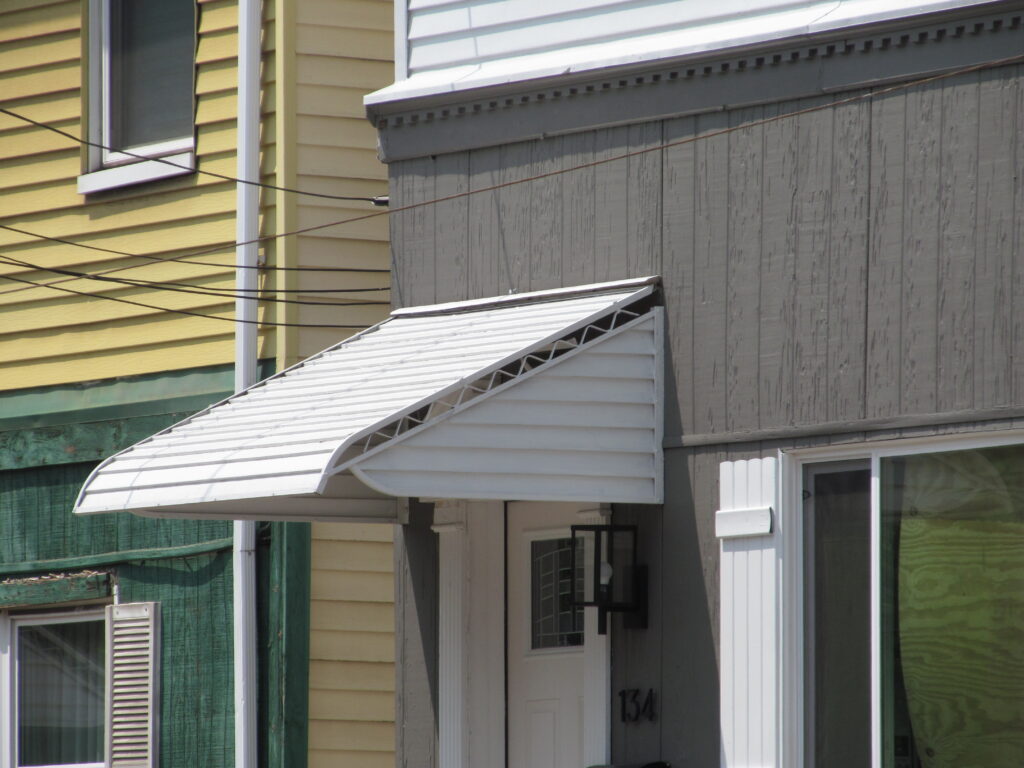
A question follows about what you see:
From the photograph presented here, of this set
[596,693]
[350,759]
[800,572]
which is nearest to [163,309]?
[350,759]

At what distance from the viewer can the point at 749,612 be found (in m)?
7.89

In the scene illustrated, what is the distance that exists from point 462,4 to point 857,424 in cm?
326

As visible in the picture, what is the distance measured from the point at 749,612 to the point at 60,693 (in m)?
5.09

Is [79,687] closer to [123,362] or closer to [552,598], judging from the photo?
[123,362]

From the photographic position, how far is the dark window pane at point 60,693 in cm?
1077

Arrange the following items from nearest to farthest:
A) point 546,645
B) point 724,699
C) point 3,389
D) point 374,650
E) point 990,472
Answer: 1. point 990,472
2. point 724,699
3. point 546,645
4. point 374,650
5. point 3,389

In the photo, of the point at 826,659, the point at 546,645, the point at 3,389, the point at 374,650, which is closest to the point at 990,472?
the point at 826,659

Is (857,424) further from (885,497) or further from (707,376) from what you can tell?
(707,376)

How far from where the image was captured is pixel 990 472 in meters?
7.37

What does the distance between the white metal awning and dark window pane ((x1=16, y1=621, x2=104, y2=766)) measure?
7.98ft

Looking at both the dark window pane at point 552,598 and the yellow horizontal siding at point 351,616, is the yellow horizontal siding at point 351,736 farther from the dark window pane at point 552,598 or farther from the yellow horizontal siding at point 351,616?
the dark window pane at point 552,598

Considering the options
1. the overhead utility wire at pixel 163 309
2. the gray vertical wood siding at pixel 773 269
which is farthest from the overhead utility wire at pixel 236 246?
the gray vertical wood siding at pixel 773 269

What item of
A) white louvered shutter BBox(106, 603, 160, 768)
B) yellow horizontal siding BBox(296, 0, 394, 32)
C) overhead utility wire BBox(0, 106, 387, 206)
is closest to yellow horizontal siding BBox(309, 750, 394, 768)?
white louvered shutter BBox(106, 603, 160, 768)

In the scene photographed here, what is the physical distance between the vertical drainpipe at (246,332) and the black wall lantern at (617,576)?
249 cm
